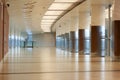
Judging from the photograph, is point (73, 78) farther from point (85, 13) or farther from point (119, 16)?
point (85, 13)

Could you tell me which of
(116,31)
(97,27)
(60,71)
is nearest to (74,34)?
(97,27)

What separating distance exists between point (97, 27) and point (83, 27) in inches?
178

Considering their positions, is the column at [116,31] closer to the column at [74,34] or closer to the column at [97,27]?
the column at [97,27]

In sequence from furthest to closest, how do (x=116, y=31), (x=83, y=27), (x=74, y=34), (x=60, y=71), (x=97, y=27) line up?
(x=74, y=34) < (x=83, y=27) < (x=97, y=27) < (x=116, y=31) < (x=60, y=71)

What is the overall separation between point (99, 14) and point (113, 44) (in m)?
5.55

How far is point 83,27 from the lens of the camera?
1036 inches

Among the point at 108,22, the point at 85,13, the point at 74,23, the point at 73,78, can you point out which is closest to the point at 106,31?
the point at 108,22

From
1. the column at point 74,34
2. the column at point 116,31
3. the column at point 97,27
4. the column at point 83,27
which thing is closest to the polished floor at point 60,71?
the column at point 116,31

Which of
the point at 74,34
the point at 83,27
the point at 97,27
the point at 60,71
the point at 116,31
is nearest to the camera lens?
the point at 60,71

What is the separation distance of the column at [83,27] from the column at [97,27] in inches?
156

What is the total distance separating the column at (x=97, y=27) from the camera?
2159 centimetres

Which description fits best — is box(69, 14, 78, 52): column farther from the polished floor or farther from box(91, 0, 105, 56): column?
the polished floor

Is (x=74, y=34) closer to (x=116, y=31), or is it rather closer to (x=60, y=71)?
(x=116, y=31)

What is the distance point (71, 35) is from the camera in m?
31.1
